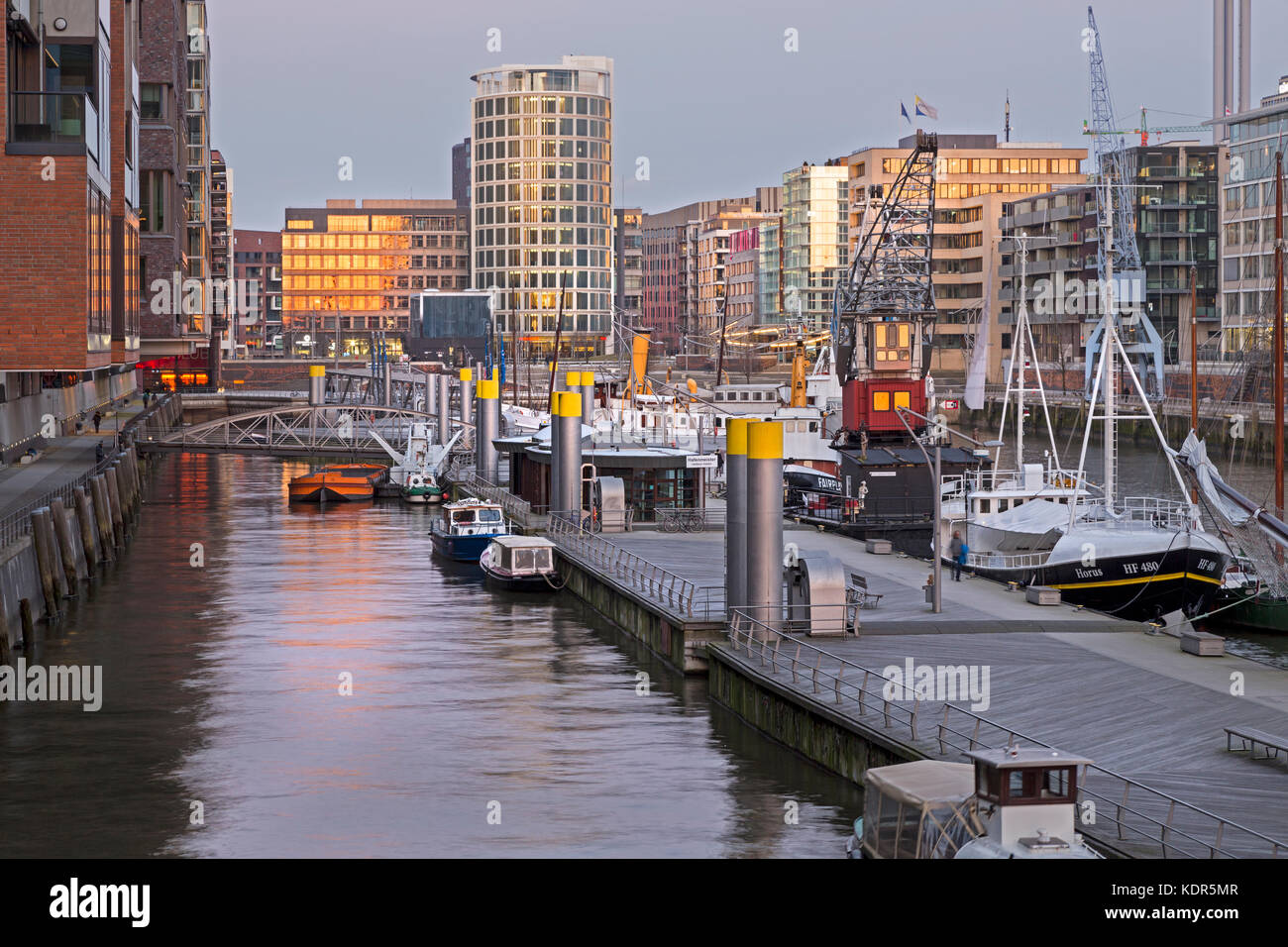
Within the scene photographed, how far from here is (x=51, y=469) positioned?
84188mm

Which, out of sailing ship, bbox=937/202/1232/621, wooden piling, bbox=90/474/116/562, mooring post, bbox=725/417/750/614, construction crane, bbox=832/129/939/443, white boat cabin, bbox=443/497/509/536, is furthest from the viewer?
construction crane, bbox=832/129/939/443

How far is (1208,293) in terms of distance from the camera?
7018 inches

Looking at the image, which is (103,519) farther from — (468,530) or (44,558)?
(44,558)

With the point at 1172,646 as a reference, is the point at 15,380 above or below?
above

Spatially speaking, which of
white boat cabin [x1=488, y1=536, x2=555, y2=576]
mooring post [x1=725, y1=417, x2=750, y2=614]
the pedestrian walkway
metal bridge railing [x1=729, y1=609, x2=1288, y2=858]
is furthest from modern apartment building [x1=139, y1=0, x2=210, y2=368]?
metal bridge railing [x1=729, y1=609, x2=1288, y2=858]

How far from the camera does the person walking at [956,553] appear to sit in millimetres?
53312

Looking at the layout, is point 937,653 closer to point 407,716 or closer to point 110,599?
point 407,716

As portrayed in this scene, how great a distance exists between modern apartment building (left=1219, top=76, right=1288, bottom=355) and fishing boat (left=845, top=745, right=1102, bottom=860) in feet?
412

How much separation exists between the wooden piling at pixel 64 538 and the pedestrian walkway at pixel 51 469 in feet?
4.97

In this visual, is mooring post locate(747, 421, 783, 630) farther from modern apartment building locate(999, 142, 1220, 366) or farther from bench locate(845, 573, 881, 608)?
modern apartment building locate(999, 142, 1220, 366)

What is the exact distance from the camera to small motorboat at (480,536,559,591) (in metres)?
64.4
